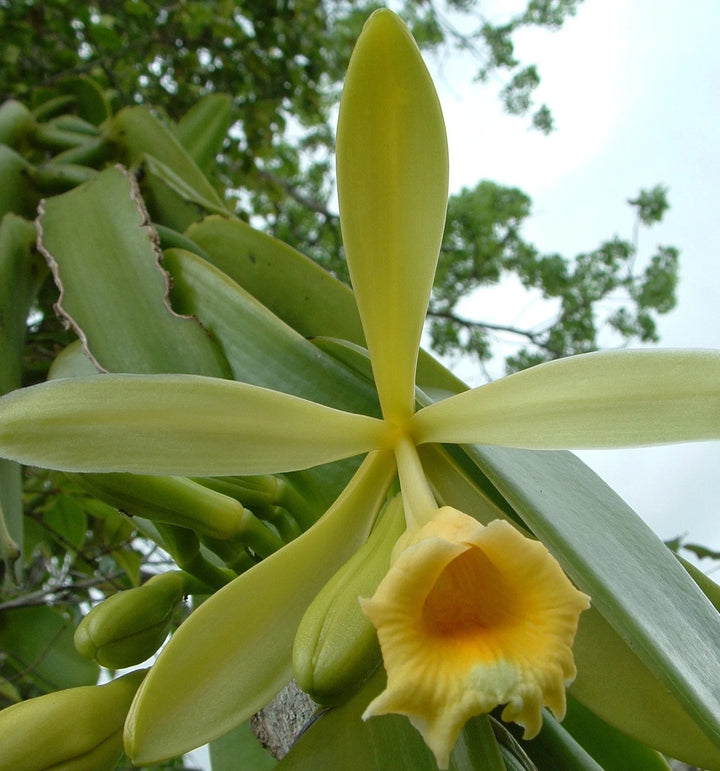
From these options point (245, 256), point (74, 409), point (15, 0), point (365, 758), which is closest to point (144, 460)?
point (74, 409)

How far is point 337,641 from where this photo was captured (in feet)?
1.36

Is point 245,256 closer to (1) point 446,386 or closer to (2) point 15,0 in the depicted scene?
(1) point 446,386

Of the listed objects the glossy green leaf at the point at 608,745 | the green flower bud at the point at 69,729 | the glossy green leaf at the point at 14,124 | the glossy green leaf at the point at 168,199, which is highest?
the glossy green leaf at the point at 14,124

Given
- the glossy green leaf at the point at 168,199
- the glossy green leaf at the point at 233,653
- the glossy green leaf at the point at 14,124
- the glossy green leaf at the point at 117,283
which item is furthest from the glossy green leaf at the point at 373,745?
the glossy green leaf at the point at 14,124

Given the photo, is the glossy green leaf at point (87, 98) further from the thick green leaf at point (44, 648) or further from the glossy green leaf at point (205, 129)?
the thick green leaf at point (44, 648)

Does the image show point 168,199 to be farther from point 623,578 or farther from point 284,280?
point 623,578

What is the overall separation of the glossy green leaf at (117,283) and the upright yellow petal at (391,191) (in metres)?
0.23

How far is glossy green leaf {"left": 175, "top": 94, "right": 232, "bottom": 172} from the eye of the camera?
1.41 metres

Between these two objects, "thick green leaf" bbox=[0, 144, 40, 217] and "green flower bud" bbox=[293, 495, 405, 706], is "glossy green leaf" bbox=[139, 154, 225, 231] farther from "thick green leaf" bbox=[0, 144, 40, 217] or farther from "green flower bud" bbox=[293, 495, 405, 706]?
"green flower bud" bbox=[293, 495, 405, 706]

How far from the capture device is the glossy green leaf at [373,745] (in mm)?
462

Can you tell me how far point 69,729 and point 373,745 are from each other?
211mm

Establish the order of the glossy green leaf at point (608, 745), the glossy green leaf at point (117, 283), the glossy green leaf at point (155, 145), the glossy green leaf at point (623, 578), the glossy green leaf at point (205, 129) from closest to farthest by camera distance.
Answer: the glossy green leaf at point (623, 578)
the glossy green leaf at point (608, 745)
the glossy green leaf at point (117, 283)
the glossy green leaf at point (155, 145)
the glossy green leaf at point (205, 129)

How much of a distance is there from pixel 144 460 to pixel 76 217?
53 centimetres

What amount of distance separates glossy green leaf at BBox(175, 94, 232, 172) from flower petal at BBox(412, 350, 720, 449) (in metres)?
1.08
